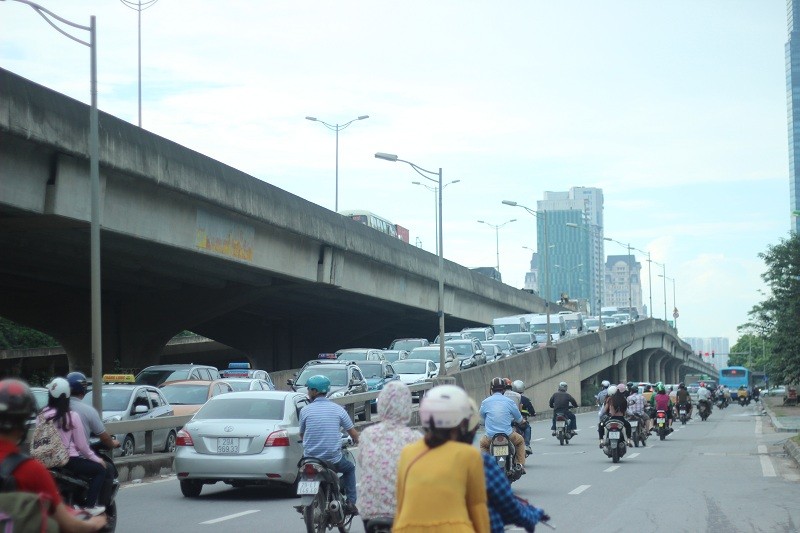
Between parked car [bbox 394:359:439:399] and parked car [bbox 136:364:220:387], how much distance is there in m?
9.44

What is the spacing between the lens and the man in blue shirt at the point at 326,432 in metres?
11.6

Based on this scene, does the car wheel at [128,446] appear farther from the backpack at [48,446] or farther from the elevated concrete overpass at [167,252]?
the backpack at [48,446]

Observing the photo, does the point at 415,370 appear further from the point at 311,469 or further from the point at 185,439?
the point at 311,469

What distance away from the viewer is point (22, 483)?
5117mm

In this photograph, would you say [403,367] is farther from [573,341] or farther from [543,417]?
[573,341]

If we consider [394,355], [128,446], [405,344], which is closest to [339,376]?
[128,446]

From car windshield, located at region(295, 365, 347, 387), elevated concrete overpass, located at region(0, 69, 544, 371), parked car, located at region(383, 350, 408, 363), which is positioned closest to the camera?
elevated concrete overpass, located at region(0, 69, 544, 371)

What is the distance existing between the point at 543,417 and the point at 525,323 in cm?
1597

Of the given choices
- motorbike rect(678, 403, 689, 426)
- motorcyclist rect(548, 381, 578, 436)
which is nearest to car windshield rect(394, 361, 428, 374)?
motorbike rect(678, 403, 689, 426)

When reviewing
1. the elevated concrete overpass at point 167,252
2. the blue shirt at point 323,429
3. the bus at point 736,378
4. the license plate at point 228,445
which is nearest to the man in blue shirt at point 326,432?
the blue shirt at point 323,429

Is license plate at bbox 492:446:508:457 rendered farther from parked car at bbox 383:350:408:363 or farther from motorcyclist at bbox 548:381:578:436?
parked car at bbox 383:350:408:363

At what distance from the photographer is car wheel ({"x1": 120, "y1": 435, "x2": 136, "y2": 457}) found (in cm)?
2248

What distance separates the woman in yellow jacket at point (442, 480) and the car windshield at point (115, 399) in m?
18.9

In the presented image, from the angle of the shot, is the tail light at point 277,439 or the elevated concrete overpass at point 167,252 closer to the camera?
the tail light at point 277,439
